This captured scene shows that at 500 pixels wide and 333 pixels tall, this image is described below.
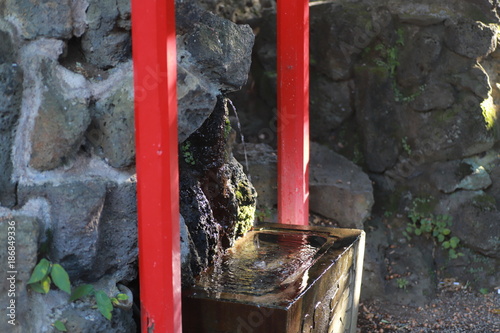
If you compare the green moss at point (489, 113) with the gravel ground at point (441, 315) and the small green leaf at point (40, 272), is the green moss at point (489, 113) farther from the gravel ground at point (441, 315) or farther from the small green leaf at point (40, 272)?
the small green leaf at point (40, 272)

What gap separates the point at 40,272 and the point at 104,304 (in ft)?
0.90

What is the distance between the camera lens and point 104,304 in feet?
7.35

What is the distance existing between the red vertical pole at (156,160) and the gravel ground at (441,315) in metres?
2.59

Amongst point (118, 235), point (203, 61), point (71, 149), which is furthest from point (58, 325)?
point (203, 61)

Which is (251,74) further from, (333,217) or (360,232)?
(360,232)

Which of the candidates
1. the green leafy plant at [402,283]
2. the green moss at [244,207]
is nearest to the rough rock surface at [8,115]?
the green moss at [244,207]

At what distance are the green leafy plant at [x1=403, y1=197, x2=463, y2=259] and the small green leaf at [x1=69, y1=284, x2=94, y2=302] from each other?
363 cm

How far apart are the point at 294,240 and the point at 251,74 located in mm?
2511

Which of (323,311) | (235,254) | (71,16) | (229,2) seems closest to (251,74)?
(229,2)

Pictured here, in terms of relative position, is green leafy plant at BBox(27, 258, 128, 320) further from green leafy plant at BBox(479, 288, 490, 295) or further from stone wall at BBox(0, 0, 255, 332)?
green leafy plant at BBox(479, 288, 490, 295)

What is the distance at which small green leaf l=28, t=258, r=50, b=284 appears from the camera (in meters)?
2.08

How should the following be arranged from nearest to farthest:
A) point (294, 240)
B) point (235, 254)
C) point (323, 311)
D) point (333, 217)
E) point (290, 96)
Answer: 1. point (323, 311)
2. point (235, 254)
3. point (294, 240)
4. point (290, 96)
5. point (333, 217)

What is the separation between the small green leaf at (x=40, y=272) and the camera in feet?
6.82

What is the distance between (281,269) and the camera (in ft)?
10.4
